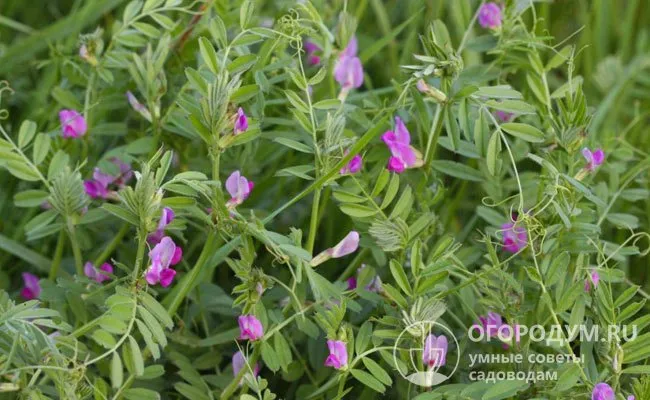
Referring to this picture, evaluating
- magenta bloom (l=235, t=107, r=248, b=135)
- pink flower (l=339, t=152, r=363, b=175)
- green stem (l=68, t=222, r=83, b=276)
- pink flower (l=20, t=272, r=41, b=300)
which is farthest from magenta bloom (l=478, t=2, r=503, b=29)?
pink flower (l=20, t=272, r=41, b=300)

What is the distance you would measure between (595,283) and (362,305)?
0.33 metres

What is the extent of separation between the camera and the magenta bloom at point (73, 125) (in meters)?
1.51

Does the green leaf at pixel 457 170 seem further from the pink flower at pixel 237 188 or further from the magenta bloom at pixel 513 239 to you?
the pink flower at pixel 237 188

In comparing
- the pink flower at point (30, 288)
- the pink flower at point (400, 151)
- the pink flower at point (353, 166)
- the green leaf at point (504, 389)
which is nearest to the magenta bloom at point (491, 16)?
the pink flower at point (400, 151)

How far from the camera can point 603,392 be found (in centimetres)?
117

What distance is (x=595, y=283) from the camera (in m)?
1.30

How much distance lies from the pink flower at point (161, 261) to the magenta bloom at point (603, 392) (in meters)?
0.53

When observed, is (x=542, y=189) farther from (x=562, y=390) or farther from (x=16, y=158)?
Answer: (x=16, y=158)

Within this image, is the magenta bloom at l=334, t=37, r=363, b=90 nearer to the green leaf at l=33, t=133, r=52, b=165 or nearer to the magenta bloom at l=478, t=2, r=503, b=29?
the magenta bloom at l=478, t=2, r=503, b=29

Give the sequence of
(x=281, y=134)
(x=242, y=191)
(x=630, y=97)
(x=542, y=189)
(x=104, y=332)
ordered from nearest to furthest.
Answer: (x=104, y=332) < (x=242, y=191) < (x=542, y=189) < (x=281, y=134) < (x=630, y=97)

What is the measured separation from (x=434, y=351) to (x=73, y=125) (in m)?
0.67

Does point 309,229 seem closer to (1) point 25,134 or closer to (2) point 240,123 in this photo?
(2) point 240,123

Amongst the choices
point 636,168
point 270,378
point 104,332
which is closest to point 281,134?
point 270,378

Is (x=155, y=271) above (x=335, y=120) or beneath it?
beneath
